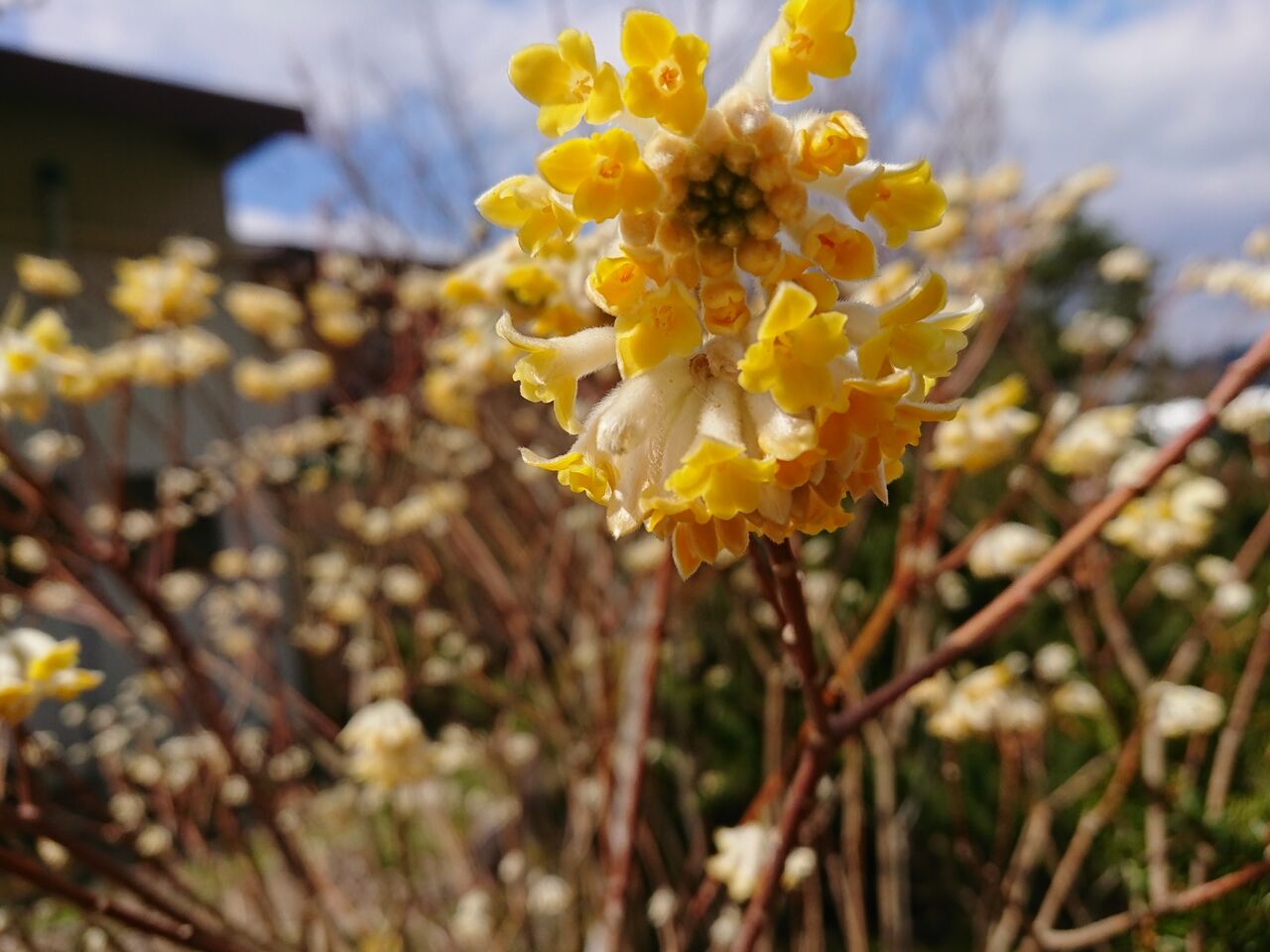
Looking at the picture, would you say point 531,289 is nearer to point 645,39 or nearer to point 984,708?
point 645,39

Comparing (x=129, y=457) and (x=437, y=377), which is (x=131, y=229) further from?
(x=437, y=377)

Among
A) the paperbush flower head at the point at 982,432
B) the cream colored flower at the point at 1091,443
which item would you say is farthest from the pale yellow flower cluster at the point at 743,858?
the cream colored flower at the point at 1091,443

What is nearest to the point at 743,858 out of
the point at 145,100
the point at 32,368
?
the point at 32,368

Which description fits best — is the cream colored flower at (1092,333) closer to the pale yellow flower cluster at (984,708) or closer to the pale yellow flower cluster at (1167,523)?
the pale yellow flower cluster at (1167,523)

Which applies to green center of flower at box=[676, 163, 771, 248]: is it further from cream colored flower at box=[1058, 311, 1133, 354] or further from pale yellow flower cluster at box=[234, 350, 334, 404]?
cream colored flower at box=[1058, 311, 1133, 354]

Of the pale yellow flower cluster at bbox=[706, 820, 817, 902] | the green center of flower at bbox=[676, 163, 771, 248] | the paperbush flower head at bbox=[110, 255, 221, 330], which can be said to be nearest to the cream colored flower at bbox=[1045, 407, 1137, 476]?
the pale yellow flower cluster at bbox=[706, 820, 817, 902]
